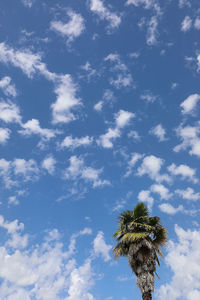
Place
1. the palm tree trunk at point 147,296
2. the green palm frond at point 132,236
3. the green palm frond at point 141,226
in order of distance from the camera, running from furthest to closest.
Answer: the green palm frond at point 141,226, the green palm frond at point 132,236, the palm tree trunk at point 147,296

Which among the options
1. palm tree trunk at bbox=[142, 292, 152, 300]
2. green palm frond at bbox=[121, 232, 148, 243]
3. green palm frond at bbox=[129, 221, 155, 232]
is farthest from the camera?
green palm frond at bbox=[129, 221, 155, 232]

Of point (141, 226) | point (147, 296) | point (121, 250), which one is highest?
point (141, 226)

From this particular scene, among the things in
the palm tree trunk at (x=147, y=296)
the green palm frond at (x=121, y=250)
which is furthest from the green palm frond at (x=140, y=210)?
the palm tree trunk at (x=147, y=296)

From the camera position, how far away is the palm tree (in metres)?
19.0

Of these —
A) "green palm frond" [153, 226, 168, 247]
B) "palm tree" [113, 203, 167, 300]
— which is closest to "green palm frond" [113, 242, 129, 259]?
"palm tree" [113, 203, 167, 300]

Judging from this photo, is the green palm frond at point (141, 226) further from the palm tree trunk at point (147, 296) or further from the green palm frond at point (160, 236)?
the palm tree trunk at point (147, 296)

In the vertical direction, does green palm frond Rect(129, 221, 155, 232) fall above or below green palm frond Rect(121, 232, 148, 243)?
above

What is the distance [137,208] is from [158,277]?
5793 mm

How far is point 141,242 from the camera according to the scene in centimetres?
2022

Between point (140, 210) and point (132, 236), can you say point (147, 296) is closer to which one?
point (132, 236)

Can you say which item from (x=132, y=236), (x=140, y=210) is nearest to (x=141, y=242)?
(x=132, y=236)

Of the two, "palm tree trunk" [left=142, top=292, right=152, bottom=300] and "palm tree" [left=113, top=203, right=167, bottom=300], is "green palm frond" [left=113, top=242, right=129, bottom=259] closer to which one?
"palm tree" [left=113, top=203, right=167, bottom=300]

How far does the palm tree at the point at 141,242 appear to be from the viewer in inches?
749

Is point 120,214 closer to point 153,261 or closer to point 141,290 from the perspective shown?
point 153,261
